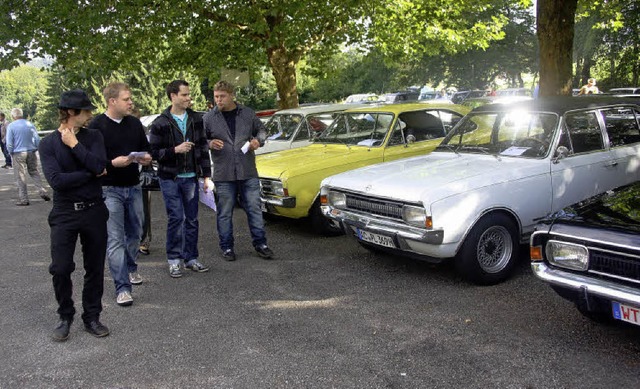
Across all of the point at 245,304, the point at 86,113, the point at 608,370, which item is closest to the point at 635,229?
the point at 608,370

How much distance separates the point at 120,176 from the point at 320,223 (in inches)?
114

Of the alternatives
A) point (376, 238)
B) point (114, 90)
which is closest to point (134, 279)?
point (114, 90)

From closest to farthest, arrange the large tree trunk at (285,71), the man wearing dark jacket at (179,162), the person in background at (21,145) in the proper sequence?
the man wearing dark jacket at (179,162) → the person in background at (21,145) → the large tree trunk at (285,71)

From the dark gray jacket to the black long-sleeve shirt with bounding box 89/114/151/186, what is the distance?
1123 millimetres

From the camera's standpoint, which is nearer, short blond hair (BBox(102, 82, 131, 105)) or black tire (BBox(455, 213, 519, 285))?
short blond hair (BBox(102, 82, 131, 105))

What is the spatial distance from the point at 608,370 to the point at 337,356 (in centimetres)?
175

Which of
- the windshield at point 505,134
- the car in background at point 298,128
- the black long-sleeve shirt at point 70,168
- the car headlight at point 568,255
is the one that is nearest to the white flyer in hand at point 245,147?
the black long-sleeve shirt at point 70,168

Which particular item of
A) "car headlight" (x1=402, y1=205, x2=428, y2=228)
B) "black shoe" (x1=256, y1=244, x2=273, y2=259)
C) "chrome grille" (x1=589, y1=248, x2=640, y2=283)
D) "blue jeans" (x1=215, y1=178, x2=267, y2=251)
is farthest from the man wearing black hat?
"chrome grille" (x1=589, y1=248, x2=640, y2=283)

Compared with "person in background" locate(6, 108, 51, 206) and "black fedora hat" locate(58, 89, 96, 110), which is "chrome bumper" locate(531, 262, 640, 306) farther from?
"person in background" locate(6, 108, 51, 206)

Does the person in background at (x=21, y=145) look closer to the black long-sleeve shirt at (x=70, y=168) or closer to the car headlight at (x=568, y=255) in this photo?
the black long-sleeve shirt at (x=70, y=168)

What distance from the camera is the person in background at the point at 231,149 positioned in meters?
5.74

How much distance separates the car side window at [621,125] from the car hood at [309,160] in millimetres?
2769

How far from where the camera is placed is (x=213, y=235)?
7.40m

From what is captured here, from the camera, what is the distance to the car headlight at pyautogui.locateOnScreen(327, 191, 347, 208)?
5.53 meters
